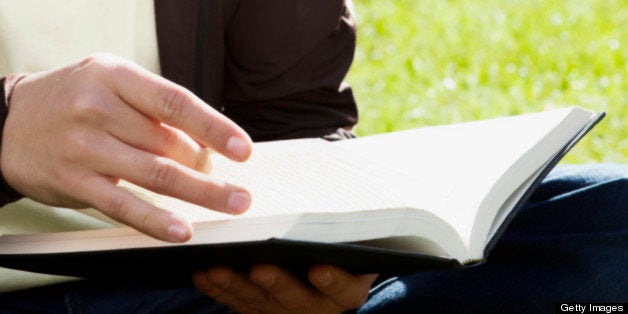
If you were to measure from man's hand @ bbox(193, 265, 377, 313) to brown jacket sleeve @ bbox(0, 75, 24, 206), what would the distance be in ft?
0.69

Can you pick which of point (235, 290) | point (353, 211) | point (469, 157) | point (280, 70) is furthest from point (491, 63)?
point (353, 211)

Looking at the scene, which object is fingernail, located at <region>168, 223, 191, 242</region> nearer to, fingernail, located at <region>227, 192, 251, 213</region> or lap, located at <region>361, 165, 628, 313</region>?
fingernail, located at <region>227, 192, 251, 213</region>

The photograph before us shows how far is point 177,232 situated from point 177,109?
0.11 meters

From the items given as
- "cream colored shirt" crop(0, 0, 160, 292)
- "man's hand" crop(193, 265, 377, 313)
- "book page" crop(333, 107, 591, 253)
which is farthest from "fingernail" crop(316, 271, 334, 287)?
"cream colored shirt" crop(0, 0, 160, 292)

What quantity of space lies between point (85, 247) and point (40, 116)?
0.14 meters

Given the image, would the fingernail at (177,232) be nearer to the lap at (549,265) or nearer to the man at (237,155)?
the man at (237,155)

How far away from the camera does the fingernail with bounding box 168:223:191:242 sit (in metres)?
1.18

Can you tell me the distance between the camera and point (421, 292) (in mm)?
1642

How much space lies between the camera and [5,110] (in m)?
1.29

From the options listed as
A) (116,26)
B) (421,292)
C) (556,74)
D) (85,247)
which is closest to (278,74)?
(116,26)

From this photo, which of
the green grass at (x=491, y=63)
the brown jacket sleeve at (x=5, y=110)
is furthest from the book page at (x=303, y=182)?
the green grass at (x=491, y=63)

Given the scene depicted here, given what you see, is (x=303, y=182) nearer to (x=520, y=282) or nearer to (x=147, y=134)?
(x=147, y=134)

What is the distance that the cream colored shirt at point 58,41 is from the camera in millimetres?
1608

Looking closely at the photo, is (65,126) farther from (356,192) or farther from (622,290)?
(622,290)
